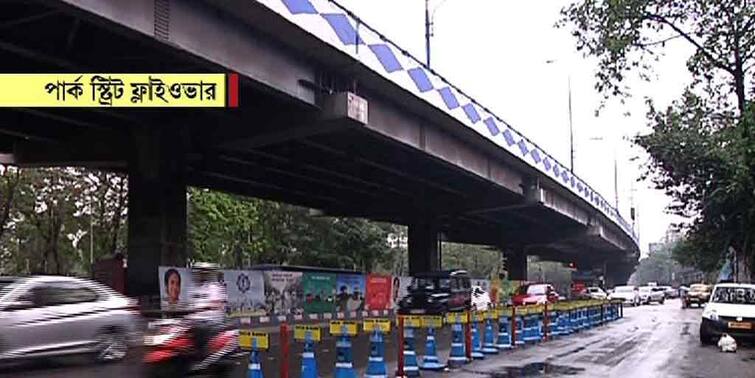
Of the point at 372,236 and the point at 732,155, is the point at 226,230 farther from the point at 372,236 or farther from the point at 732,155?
the point at 732,155

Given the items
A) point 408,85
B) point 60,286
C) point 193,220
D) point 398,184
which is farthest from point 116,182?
point 60,286

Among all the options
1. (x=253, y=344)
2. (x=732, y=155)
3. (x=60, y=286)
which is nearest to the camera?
(x=253, y=344)

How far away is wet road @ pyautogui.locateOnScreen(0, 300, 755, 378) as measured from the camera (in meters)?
13.4

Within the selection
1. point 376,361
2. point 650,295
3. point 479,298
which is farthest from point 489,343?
point 650,295

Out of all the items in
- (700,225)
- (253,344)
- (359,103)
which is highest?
(359,103)

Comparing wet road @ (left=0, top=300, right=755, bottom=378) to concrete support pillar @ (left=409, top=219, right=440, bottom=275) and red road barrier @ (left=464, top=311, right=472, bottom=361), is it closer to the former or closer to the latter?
red road barrier @ (left=464, top=311, right=472, bottom=361)

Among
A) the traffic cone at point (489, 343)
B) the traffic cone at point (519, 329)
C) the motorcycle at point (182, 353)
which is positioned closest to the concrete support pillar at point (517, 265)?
A: the traffic cone at point (519, 329)

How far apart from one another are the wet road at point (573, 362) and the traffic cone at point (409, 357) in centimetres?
34

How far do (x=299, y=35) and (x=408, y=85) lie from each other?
21.4 feet

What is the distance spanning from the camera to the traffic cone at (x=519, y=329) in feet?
71.8

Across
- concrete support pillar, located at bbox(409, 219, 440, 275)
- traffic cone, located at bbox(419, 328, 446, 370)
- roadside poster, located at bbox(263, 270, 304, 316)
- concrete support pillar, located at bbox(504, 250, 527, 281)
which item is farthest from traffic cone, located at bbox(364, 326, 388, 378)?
concrete support pillar, located at bbox(504, 250, 527, 281)

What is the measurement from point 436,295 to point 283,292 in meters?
6.38

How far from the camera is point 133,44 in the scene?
19641 millimetres
